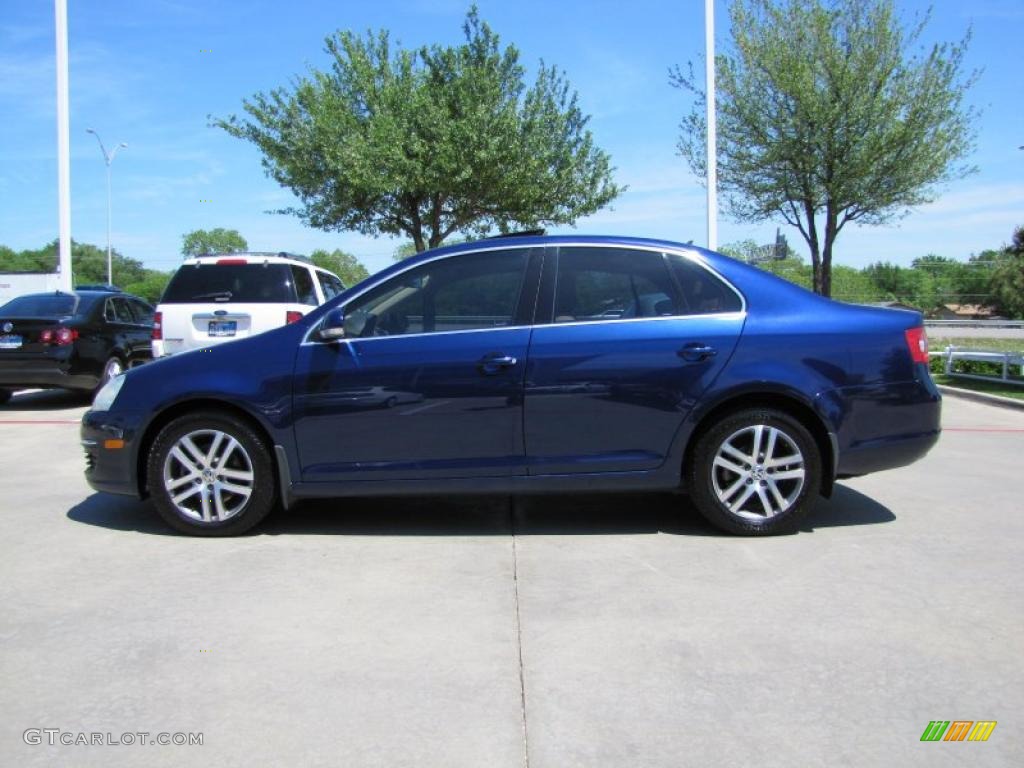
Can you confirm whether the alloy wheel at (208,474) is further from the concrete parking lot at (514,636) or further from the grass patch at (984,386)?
the grass patch at (984,386)

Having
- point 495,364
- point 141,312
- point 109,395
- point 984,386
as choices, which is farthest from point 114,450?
point 984,386

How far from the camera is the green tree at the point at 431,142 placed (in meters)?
20.5

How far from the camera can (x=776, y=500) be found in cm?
497

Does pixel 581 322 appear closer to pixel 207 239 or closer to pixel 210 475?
pixel 210 475

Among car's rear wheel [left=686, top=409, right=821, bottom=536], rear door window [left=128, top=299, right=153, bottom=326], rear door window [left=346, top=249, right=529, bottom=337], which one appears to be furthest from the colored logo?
rear door window [left=128, top=299, right=153, bottom=326]

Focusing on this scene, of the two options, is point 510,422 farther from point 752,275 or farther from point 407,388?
point 752,275

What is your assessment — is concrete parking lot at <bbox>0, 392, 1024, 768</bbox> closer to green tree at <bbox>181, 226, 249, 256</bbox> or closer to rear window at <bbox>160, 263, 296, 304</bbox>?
rear window at <bbox>160, 263, 296, 304</bbox>

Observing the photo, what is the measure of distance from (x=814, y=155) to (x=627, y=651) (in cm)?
1700

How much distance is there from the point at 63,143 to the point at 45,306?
288 inches

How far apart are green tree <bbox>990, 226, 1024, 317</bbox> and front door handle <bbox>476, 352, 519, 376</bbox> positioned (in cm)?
7747

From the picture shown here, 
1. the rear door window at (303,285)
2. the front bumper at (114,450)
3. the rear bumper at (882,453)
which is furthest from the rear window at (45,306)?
the rear bumper at (882,453)

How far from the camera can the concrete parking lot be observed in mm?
2779

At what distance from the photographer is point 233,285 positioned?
375 inches

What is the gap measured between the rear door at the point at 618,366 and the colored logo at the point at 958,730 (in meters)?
2.25
